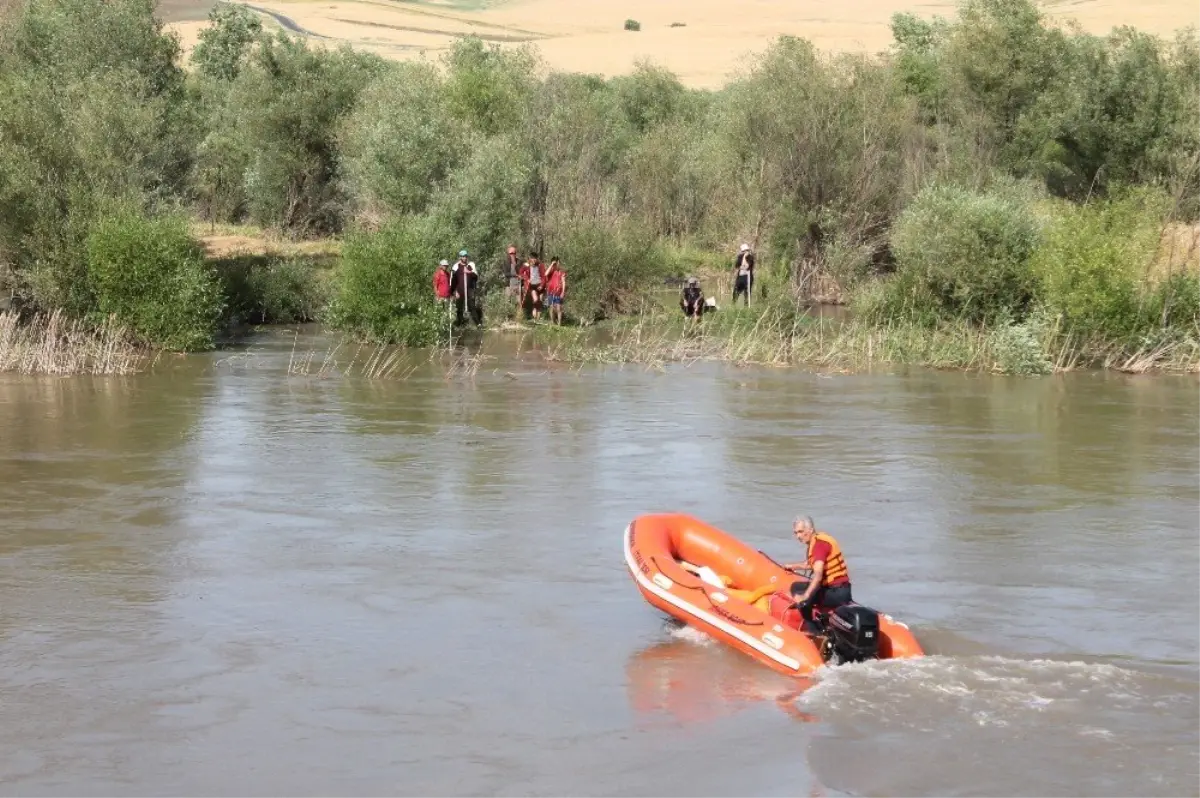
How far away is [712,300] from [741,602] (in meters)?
17.5

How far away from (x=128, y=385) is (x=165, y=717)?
13903 millimetres

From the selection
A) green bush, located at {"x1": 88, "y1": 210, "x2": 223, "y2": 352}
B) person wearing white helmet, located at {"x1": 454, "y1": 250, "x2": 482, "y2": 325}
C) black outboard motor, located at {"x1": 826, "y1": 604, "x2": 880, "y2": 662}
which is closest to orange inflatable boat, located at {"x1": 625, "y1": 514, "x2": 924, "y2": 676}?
black outboard motor, located at {"x1": 826, "y1": 604, "x2": 880, "y2": 662}

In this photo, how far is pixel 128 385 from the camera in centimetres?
2230

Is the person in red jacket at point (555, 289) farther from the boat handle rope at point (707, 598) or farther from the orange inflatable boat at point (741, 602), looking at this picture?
the boat handle rope at point (707, 598)

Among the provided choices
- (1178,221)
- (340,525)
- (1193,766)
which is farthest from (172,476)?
(1178,221)

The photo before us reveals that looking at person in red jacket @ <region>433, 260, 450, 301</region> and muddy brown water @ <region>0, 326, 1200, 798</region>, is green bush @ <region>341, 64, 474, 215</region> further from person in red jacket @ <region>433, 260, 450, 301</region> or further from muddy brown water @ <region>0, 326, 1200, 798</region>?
muddy brown water @ <region>0, 326, 1200, 798</region>

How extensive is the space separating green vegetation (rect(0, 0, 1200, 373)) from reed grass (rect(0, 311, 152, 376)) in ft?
1.19

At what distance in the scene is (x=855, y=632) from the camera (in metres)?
9.65

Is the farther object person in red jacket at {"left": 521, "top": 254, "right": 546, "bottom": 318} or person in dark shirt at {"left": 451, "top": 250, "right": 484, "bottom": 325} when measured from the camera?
person in red jacket at {"left": 521, "top": 254, "right": 546, "bottom": 318}

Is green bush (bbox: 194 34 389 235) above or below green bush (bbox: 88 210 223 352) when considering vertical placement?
above

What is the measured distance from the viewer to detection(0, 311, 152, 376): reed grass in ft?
74.6

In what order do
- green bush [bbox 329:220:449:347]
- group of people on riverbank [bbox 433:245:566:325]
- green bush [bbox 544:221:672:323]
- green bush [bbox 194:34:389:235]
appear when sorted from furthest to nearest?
green bush [bbox 194:34:389:235], green bush [bbox 544:221:672:323], group of people on riverbank [bbox 433:245:566:325], green bush [bbox 329:220:449:347]

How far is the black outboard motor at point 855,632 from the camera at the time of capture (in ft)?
31.7

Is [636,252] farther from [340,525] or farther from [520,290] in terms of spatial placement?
[340,525]
